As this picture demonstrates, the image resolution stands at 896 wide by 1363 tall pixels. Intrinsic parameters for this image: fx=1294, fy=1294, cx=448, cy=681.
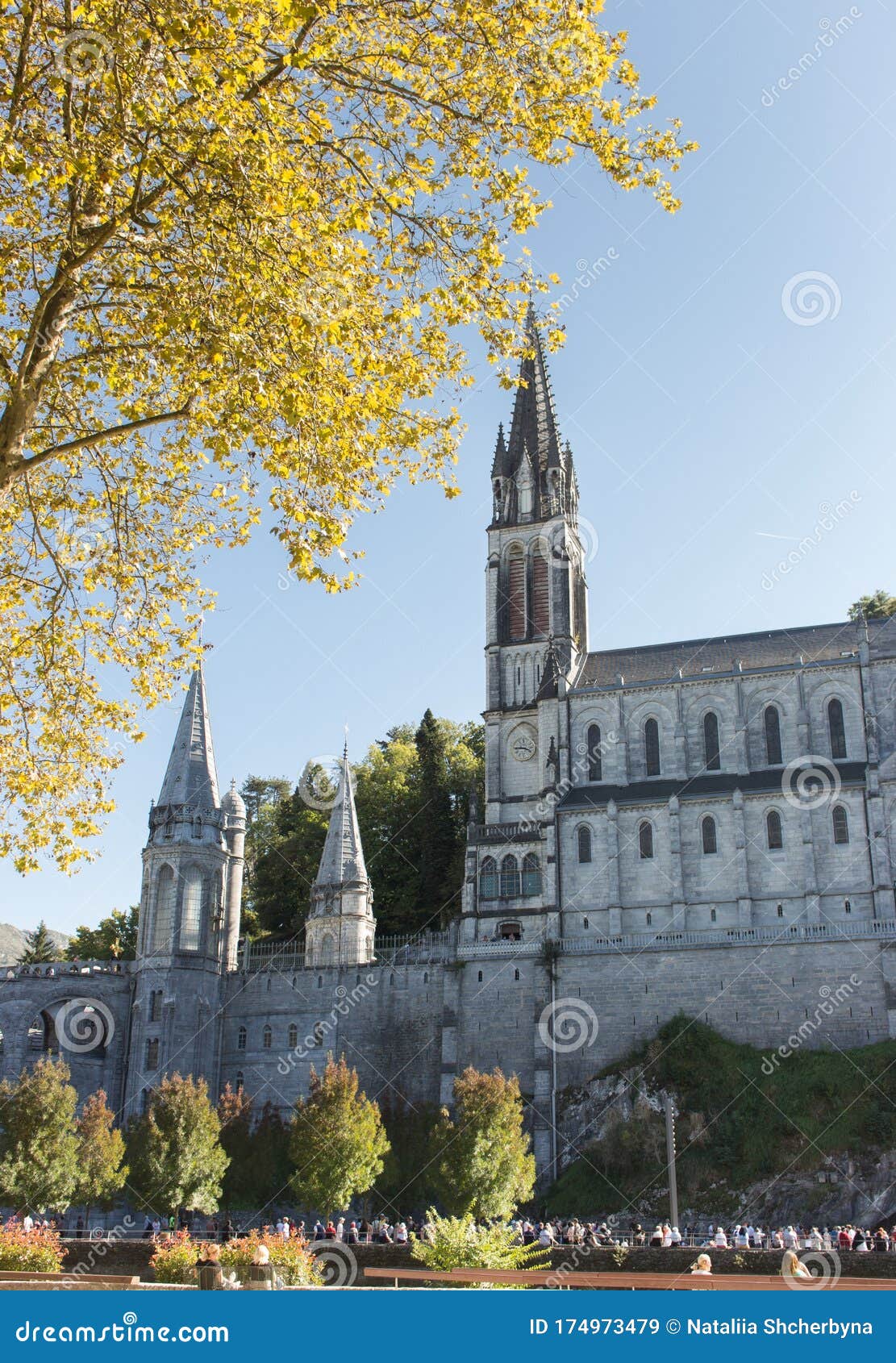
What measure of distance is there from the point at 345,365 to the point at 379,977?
3836 cm

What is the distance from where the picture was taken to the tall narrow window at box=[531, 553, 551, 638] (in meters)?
63.7

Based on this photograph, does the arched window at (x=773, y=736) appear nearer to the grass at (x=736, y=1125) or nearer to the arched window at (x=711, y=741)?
the arched window at (x=711, y=741)

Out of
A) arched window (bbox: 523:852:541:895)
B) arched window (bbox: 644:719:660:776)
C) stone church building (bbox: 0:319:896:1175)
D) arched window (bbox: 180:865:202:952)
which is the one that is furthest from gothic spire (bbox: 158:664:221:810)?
arched window (bbox: 644:719:660:776)

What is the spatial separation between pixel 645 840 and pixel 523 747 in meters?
8.38

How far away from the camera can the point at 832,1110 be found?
3984 cm

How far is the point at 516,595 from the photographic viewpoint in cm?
6506

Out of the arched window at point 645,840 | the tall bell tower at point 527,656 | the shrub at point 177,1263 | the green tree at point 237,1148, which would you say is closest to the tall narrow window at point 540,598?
the tall bell tower at point 527,656

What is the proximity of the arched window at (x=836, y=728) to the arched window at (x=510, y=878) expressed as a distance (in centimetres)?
1436

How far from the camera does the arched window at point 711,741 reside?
188 feet

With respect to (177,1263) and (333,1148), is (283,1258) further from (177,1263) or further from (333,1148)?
(333,1148)

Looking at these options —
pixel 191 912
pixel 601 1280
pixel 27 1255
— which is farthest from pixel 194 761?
pixel 601 1280

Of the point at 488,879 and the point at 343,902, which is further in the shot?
the point at 343,902

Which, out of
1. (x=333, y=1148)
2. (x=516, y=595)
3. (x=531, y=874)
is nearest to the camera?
(x=333, y=1148)
